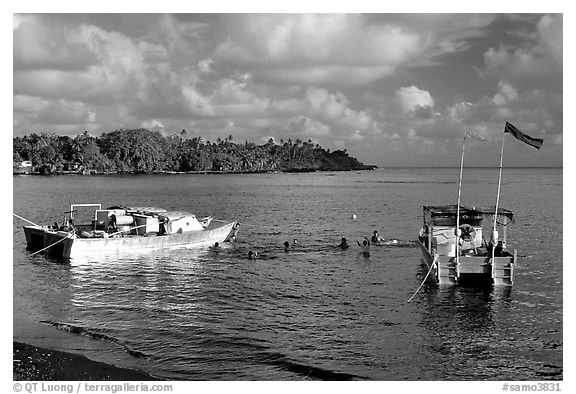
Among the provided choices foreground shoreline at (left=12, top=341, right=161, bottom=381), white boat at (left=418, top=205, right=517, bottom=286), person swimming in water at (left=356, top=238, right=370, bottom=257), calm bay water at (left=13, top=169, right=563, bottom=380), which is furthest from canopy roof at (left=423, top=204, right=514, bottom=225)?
foreground shoreline at (left=12, top=341, right=161, bottom=381)

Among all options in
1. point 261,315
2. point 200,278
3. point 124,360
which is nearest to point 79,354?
point 124,360

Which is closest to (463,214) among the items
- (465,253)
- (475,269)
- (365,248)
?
(465,253)

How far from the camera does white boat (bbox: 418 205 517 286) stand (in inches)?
1271

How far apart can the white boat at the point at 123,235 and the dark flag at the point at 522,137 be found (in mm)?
27473

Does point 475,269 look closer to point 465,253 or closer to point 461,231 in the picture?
Answer: point 465,253

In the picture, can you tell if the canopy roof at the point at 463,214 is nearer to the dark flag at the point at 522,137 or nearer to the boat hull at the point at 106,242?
the dark flag at the point at 522,137

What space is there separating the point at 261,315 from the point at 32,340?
33.9 feet

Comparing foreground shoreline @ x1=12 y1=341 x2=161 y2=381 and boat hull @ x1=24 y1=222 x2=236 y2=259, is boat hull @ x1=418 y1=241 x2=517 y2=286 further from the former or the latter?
boat hull @ x1=24 y1=222 x2=236 y2=259

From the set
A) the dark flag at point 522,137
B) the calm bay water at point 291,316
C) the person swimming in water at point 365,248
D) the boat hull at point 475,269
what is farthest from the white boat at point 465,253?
the person swimming in water at point 365,248

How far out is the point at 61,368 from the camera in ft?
64.2

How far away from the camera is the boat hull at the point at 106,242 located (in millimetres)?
42406

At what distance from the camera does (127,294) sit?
105ft

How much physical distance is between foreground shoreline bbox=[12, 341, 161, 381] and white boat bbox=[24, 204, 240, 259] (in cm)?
2188

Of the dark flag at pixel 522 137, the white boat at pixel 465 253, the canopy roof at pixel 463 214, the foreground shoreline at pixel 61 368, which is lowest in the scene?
the foreground shoreline at pixel 61 368
